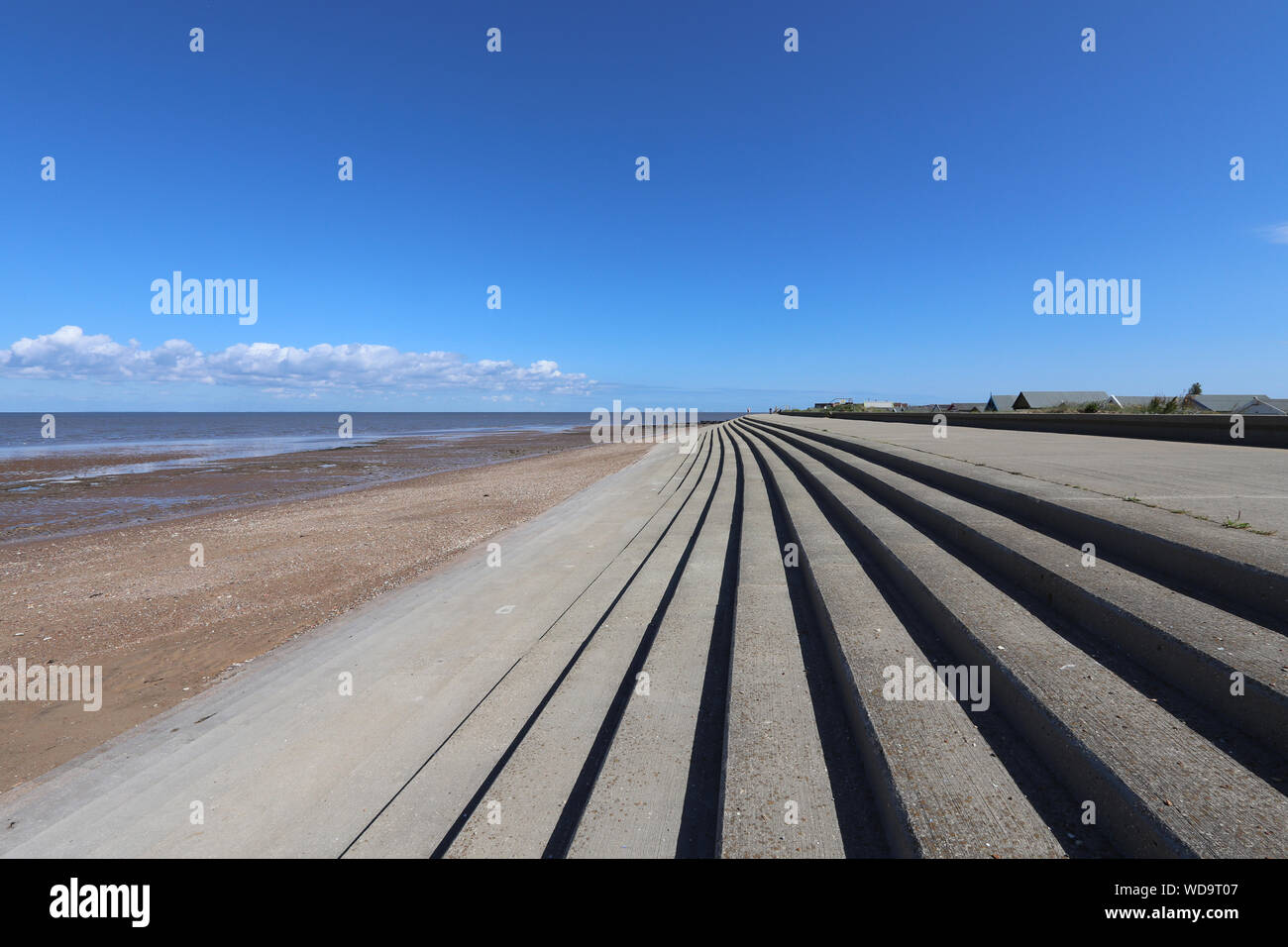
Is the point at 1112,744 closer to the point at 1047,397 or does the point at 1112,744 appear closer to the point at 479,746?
the point at 479,746

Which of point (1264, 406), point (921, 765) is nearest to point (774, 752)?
point (921, 765)

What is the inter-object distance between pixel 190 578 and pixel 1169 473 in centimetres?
1137

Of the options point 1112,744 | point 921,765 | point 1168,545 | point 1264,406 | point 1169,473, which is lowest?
point 921,765

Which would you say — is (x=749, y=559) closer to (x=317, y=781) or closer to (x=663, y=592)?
(x=663, y=592)

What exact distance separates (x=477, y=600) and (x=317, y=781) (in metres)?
2.72

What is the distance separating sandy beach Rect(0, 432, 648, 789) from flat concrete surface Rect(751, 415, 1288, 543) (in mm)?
6938

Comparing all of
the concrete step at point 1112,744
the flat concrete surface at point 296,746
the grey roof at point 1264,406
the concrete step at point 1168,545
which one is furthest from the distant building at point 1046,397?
the flat concrete surface at point 296,746

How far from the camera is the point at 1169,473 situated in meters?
5.54

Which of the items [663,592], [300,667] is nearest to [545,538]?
[663,592]

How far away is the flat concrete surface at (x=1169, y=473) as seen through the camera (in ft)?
12.4

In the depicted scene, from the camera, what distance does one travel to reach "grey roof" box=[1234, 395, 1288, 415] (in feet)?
46.9

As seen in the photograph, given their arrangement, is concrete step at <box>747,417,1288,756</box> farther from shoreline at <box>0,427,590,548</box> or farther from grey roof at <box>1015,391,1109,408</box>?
grey roof at <box>1015,391,1109,408</box>

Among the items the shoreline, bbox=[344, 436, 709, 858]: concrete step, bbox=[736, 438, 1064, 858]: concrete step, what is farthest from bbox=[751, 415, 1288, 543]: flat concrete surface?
the shoreline
